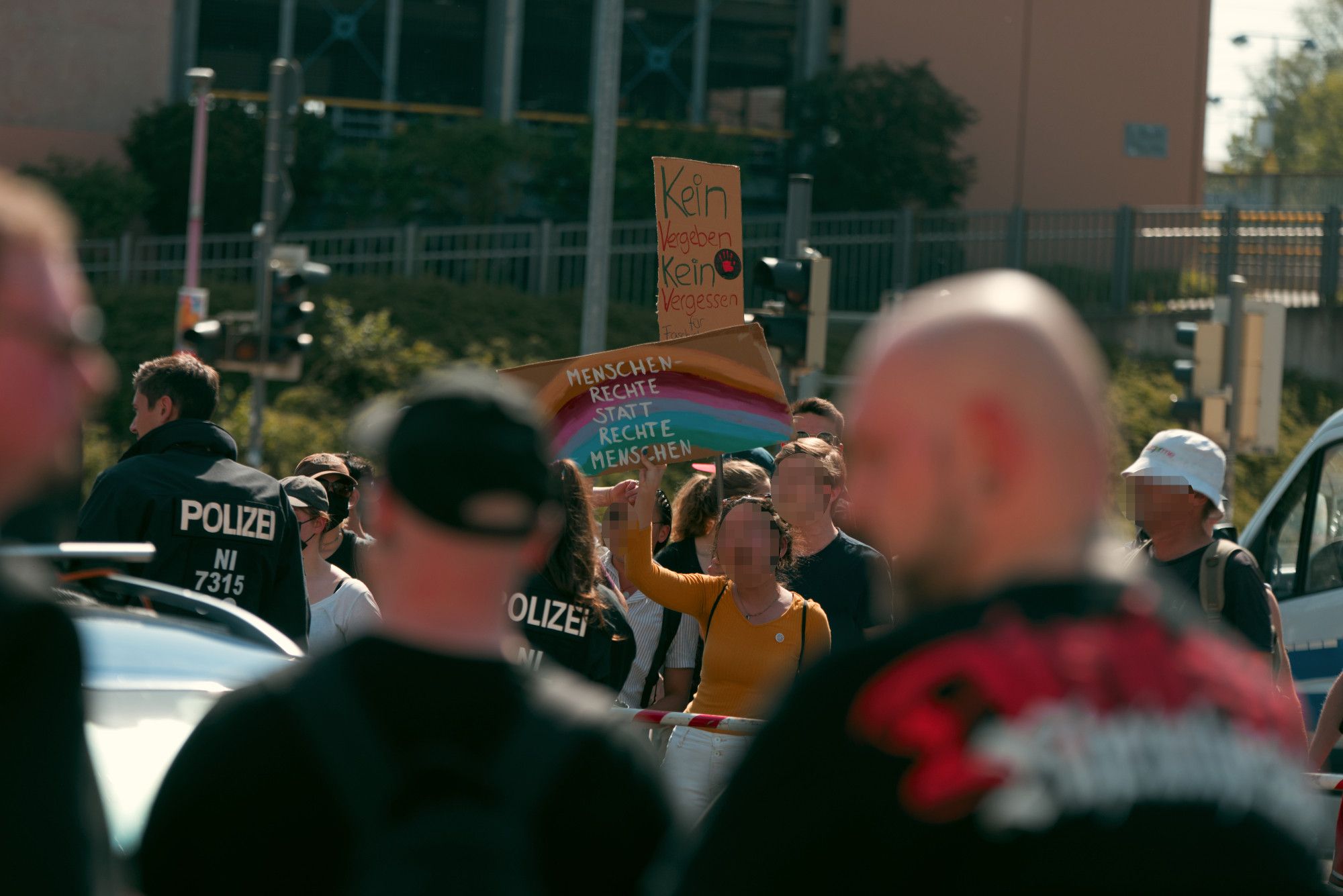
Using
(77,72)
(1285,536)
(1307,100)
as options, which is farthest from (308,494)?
(1307,100)

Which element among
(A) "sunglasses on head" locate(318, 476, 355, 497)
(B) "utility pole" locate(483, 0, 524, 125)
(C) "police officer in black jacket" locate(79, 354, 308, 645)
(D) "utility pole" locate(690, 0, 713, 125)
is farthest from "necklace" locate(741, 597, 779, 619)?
(D) "utility pole" locate(690, 0, 713, 125)

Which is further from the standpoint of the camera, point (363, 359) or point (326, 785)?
point (363, 359)

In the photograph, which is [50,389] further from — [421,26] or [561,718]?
[421,26]

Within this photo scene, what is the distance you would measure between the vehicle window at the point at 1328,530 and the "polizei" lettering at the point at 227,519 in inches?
204

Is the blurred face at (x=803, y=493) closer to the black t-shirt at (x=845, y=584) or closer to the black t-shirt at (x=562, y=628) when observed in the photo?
the black t-shirt at (x=845, y=584)

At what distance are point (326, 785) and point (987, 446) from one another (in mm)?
811

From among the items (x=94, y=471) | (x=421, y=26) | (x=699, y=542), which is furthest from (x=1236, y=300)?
(x=421, y=26)

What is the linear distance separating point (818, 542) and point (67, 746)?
468 centimetres

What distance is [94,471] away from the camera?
60.1ft

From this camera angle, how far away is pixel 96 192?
22.6 meters

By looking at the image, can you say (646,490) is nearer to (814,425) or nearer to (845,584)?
(845,584)

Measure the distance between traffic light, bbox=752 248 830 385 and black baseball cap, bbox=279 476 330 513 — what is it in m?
6.09

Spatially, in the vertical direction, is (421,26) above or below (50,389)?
above

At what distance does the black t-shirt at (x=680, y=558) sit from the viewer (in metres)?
6.84
